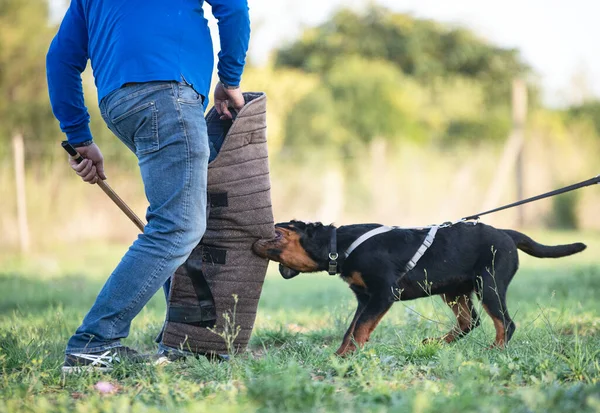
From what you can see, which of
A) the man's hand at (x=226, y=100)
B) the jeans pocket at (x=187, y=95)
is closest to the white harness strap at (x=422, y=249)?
the man's hand at (x=226, y=100)

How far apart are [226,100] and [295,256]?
1.18 metres

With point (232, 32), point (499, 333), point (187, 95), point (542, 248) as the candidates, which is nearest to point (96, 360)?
point (187, 95)

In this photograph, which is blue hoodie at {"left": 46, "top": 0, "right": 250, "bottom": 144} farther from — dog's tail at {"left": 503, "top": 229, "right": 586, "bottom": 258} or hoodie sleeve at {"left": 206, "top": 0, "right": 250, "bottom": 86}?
dog's tail at {"left": 503, "top": 229, "right": 586, "bottom": 258}

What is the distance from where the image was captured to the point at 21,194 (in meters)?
11.8

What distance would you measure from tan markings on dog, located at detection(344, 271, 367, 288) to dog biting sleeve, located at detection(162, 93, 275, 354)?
2.55 feet

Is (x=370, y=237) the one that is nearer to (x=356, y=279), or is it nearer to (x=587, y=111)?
(x=356, y=279)

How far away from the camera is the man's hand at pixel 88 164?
12.7ft

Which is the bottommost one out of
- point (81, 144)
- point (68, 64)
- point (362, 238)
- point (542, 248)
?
point (542, 248)

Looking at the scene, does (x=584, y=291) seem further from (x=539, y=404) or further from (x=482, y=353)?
(x=539, y=404)

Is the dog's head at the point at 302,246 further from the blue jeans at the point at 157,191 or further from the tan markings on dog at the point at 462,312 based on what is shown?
the blue jeans at the point at 157,191

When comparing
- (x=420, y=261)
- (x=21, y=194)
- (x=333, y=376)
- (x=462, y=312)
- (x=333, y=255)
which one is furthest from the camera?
(x=21, y=194)

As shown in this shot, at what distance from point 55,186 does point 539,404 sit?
1177 centimetres

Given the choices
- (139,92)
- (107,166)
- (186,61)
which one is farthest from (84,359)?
(107,166)

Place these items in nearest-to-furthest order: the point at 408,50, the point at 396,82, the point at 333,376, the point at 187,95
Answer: the point at 333,376
the point at 187,95
the point at 396,82
the point at 408,50
